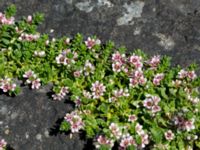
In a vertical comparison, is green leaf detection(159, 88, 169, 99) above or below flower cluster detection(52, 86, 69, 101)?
above

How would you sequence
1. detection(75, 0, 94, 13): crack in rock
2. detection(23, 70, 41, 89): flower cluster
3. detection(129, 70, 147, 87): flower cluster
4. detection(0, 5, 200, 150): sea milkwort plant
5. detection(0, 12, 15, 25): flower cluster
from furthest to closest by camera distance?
1. detection(75, 0, 94, 13): crack in rock
2. detection(0, 12, 15, 25): flower cluster
3. detection(23, 70, 41, 89): flower cluster
4. detection(129, 70, 147, 87): flower cluster
5. detection(0, 5, 200, 150): sea milkwort plant

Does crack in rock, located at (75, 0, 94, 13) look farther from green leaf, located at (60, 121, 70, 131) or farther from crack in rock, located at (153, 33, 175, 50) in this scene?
green leaf, located at (60, 121, 70, 131)

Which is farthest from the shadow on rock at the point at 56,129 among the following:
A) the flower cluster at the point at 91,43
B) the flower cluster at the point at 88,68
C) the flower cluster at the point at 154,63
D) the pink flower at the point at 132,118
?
the flower cluster at the point at 154,63

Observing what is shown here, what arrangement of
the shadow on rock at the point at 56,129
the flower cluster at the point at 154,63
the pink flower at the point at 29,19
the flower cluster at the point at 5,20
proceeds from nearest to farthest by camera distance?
the shadow on rock at the point at 56,129
the flower cluster at the point at 154,63
the flower cluster at the point at 5,20
the pink flower at the point at 29,19

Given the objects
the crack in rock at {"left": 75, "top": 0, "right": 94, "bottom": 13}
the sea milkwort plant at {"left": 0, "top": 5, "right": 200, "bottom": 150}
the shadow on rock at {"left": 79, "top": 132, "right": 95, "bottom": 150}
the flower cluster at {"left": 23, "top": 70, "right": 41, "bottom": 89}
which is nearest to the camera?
the sea milkwort plant at {"left": 0, "top": 5, "right": 200, "bottom": 150}

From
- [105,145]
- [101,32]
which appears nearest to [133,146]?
[105,145]

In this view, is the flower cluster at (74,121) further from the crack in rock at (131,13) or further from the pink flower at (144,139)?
the crack in rock at (131,13)

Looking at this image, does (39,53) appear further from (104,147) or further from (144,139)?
(144,139)

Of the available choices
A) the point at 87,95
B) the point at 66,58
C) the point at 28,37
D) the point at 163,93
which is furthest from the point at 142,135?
the point at 28,37

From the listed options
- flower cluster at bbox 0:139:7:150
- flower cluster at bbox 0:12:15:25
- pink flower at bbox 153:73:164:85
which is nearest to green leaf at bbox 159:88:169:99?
pink flower at bbox 153:73:164:85
